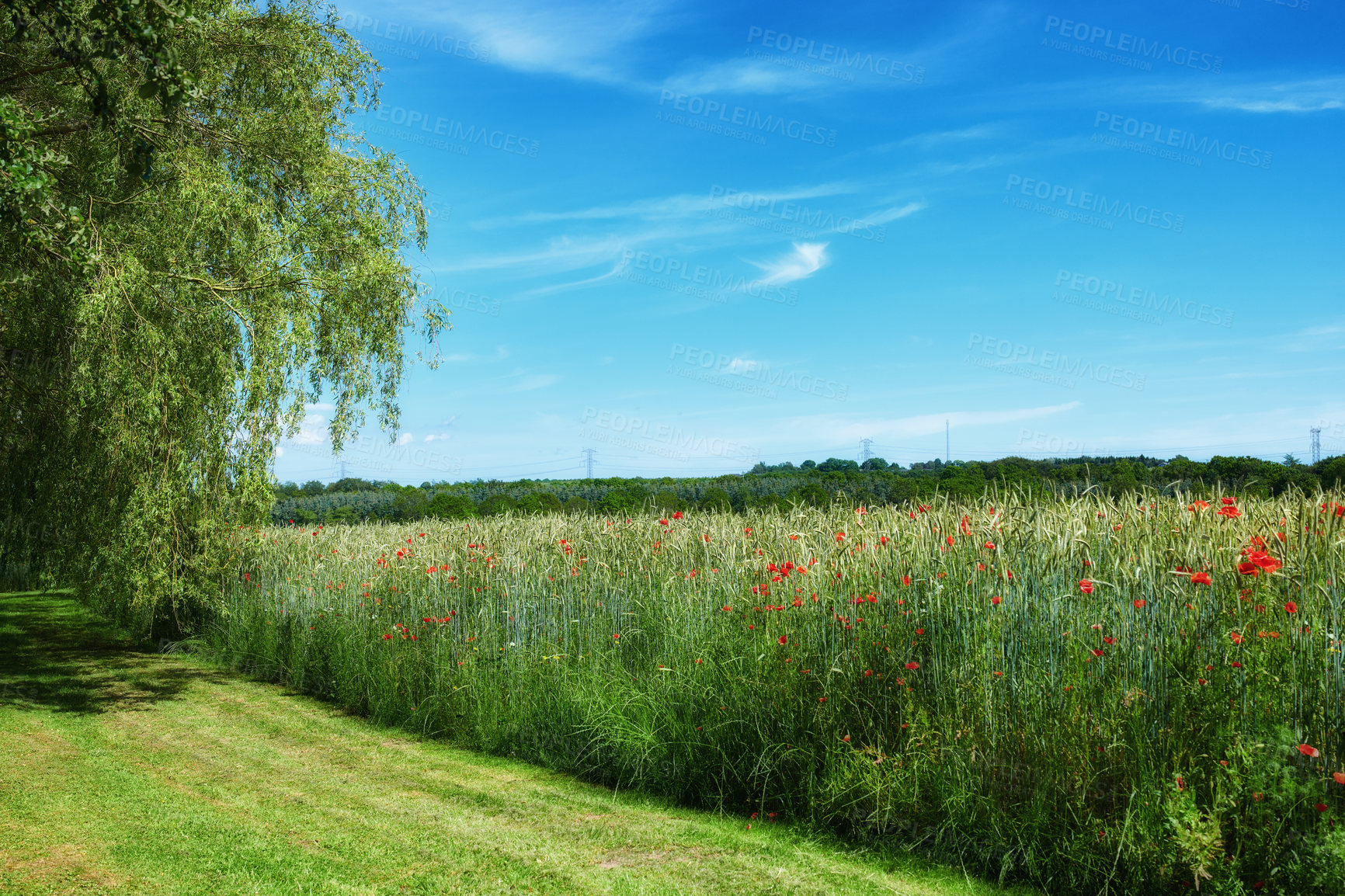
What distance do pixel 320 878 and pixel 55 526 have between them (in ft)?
24.0

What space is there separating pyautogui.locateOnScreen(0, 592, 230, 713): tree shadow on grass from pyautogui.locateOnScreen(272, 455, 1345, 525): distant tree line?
284 cm

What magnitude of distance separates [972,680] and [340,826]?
13.0 feet

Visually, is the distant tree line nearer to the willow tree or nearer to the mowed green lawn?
the willow tree

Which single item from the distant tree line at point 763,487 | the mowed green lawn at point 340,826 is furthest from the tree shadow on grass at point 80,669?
the distant tree line at point 763,487

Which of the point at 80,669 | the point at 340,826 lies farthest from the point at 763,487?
the point at 340,826

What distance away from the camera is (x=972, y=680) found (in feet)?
15.1

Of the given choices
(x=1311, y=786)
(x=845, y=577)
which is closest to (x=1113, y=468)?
(x=845, y=577)

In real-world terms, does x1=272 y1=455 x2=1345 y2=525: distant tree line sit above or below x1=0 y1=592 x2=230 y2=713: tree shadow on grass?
above

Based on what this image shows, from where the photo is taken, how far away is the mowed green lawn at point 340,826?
4.38 m

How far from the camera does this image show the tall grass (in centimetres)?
378

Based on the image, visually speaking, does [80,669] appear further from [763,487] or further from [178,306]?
[763,487]

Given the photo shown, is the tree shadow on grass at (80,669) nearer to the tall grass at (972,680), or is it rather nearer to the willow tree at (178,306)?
the willow tree at (178,306)

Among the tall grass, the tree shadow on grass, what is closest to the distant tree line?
the tall grass

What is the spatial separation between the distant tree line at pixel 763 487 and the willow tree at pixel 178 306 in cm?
152
